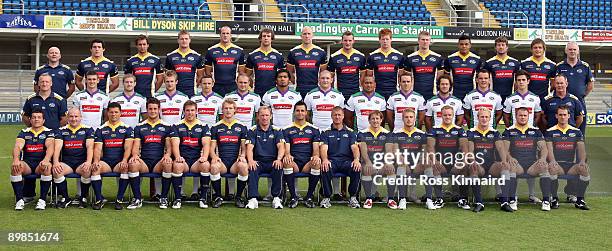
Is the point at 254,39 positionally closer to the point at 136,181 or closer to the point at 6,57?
the point at 6,57

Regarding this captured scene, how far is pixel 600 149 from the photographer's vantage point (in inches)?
400

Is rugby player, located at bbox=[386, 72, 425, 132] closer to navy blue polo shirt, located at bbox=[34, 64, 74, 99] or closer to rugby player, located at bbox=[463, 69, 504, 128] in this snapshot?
rugby player, located at bbox=[463, 69, 504, 128]

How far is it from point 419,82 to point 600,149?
2.65 m

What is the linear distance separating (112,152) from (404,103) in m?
3.43

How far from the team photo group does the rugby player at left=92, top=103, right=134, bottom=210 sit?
13 millimetres

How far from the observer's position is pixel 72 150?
8117 mm

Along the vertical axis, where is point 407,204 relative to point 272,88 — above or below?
below

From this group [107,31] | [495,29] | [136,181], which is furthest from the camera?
[495,29]

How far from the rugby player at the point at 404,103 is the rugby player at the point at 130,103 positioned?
116 inches

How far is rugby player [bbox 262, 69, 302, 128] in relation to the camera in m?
8.87

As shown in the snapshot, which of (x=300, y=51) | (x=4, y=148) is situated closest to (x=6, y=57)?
(x=4, y=148)

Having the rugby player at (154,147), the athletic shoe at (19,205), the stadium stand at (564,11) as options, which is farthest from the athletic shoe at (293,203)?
the stadium stand at (564,11)

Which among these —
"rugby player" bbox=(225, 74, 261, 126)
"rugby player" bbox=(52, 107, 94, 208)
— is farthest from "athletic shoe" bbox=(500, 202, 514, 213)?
"rugby player" bbox=(52, 107, 94, 208)

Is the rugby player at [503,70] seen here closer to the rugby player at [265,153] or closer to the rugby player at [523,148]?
the rugby player at [523,148]
